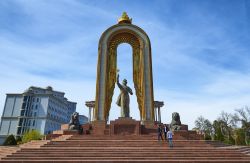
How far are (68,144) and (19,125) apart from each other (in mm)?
45479

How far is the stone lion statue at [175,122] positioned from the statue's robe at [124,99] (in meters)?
3.99

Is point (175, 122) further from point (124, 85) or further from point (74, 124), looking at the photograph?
point (74, 124)

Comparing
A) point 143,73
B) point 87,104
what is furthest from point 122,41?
point 87,104

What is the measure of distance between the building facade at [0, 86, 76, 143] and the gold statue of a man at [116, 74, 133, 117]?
38587mm

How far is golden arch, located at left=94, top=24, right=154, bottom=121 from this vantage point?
2116cm

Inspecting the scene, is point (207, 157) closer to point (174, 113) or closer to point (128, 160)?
point (128, 160)

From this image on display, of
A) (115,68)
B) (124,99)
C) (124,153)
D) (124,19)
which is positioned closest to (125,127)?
(124,99)

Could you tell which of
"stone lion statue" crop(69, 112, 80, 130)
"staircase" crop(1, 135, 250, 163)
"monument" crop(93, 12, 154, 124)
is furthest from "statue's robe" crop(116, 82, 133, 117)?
"staircase" crop(1, 135, 250, 163)

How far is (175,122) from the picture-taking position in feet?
58.9

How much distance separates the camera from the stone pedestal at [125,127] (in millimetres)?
17484

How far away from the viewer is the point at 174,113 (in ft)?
59.9

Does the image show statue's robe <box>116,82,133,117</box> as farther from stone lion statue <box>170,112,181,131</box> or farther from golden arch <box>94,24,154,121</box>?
stone lion statue <box>170,112,181,131</box>

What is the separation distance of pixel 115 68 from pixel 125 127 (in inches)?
297

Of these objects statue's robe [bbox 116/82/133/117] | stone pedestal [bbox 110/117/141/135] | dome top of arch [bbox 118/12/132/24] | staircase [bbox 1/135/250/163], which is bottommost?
staircase [bbox 1/135/250/163]
